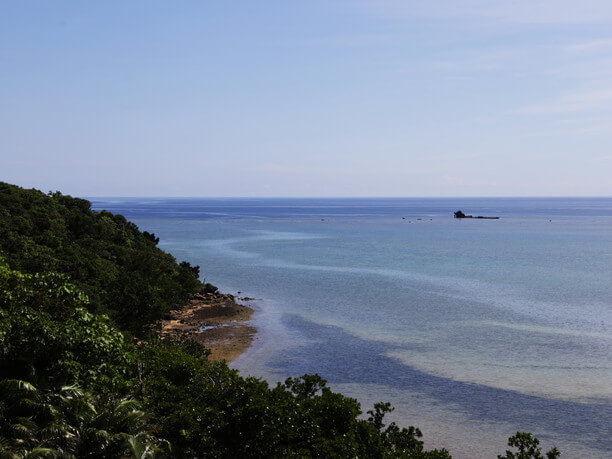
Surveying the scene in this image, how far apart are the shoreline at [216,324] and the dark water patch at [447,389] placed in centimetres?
485

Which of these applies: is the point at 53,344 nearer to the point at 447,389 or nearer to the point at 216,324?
the point at 447,389

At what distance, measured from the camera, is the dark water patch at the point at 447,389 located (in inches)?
1141

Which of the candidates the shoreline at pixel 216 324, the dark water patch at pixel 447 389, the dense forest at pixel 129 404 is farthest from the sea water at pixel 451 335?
the dense forest at pixel 129 404

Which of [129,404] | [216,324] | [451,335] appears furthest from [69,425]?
[451,335]

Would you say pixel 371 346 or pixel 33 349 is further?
pixel 371 346

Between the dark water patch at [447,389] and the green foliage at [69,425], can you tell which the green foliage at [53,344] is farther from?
the dark water patch at [447,389]

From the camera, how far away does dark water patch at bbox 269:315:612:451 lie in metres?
29.0

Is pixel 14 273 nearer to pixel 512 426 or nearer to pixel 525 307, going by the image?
pixel 512 426

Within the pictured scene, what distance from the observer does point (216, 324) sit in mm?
52781

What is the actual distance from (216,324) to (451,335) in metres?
22.2

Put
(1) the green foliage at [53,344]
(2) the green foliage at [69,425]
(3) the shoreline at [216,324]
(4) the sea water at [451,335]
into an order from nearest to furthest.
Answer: (2) the green foliage at [69,425]
(1) the green foliage at [53,344]
(4) the sea water at [451,335]
(3) the shoreline at [216,324]

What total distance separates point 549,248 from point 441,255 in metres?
29.9

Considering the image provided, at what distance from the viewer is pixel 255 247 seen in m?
123

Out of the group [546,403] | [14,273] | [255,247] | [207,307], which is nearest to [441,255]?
[255,247]
